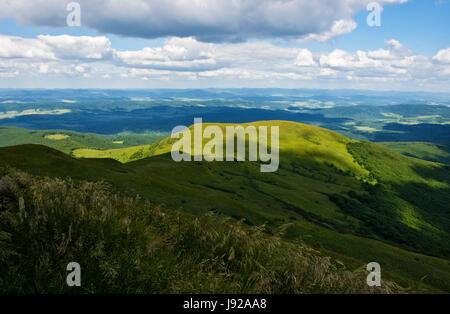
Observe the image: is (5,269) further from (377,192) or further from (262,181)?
(377,192)

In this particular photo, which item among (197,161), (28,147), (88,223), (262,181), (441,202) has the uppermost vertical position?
(88,223)

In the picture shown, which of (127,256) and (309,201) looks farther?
(309,201)

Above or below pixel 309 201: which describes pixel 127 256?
above

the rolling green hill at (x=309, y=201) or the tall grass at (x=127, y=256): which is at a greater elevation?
the tall grass at (x=127, y=256)

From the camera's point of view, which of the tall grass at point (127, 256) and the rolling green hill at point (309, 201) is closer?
the tall grass at point (127, 256)

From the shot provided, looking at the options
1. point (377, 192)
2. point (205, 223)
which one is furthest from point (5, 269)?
point (377, 192)
